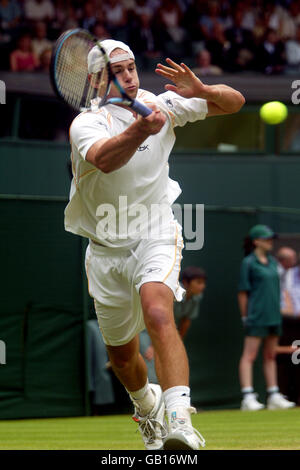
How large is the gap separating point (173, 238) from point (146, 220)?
0.65 ft

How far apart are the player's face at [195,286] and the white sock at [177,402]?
18.7 feet

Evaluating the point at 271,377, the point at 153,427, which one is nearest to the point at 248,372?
the point at 271,377

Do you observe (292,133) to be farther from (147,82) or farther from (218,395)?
(218,395)

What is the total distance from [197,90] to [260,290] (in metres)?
5.85

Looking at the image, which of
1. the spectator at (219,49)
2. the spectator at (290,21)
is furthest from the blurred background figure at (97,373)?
the spectator at (290,21)

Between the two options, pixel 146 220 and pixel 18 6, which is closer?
pixel 146 220

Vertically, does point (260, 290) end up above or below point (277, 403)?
above

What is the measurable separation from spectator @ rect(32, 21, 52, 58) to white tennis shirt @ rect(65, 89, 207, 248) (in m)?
10.5

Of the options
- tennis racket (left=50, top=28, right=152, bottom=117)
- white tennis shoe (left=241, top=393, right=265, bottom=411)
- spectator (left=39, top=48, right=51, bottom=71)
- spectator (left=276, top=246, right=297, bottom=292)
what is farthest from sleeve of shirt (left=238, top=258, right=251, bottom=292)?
spectator (left=39, top=48, right=51, bottom=71)

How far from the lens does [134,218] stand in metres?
5.50

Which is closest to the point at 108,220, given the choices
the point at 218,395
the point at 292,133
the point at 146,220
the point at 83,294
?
the point at 146,220

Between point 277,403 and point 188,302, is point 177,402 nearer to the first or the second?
point 188,302

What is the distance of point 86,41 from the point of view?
5.70 meters

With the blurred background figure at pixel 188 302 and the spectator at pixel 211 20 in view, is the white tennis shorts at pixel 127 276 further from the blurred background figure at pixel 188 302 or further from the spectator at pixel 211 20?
the spectator at pixel 211 20
